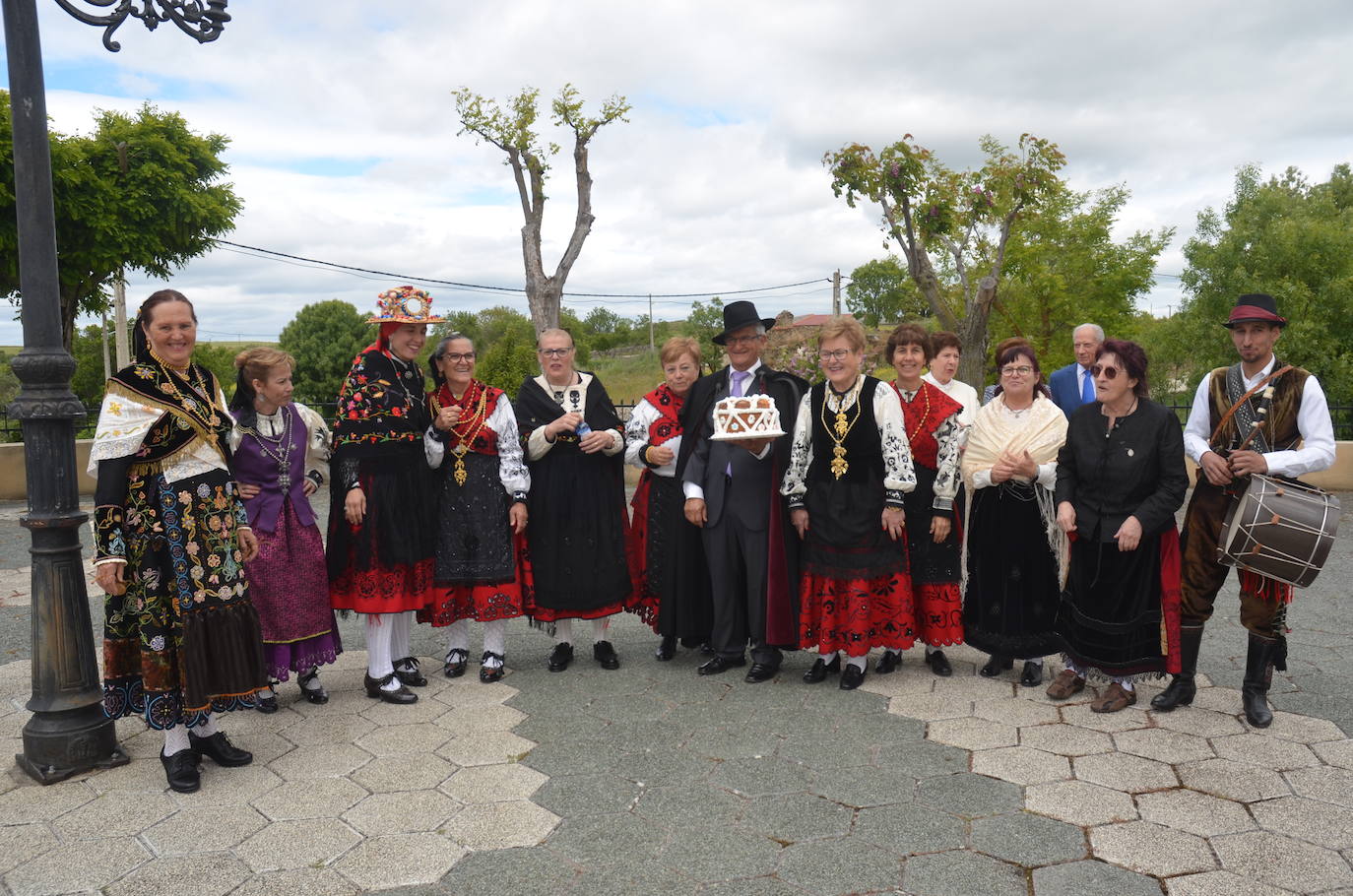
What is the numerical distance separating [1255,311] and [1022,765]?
2.37 metres

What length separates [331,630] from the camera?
470 centimetres

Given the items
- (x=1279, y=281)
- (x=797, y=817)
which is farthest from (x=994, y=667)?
(x=1279, y=281)

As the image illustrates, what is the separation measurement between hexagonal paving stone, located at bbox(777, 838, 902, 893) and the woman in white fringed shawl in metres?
2.02

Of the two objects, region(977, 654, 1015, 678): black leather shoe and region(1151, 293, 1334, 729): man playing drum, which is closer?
region(1151, 293, 1334, 729): man playing drum

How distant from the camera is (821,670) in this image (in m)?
5.07

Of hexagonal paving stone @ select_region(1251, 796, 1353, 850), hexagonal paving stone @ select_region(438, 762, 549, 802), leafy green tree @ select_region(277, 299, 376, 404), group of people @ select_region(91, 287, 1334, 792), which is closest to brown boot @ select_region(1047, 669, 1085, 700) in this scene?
group of people @ select_region(91, 287, 1334, 792)

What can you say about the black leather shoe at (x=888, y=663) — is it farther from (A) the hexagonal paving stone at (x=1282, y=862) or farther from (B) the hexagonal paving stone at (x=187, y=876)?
(B) the hexagonal paving stone at (x=187, y=876)

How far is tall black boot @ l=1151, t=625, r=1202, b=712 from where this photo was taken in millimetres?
4480

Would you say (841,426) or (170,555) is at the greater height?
(841,426)

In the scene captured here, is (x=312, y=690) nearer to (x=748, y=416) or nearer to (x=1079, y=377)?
(x=748, y=416)

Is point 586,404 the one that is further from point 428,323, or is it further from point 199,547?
point 199,547

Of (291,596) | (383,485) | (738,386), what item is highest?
(738,386)

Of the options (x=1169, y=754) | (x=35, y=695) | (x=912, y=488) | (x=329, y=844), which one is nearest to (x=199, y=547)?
(x=35, y=695)

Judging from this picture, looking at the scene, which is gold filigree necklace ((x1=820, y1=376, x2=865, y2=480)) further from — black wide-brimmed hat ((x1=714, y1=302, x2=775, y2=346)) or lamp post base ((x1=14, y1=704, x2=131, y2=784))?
lamp post base ((x1=14, y1=704, x2=131, y2=784))
